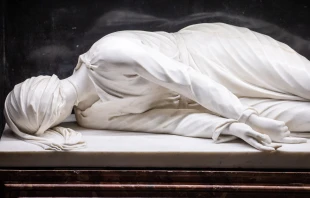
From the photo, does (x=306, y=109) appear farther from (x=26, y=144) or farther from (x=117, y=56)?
(x=26, y=144)

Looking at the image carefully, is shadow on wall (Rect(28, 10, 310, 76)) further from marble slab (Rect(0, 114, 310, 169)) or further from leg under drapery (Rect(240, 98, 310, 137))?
marble slab (Rect(0, 114, 310, 169))

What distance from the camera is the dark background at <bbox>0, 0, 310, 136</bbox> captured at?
359cm

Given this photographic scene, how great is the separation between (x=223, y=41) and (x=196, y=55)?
14 centimetres

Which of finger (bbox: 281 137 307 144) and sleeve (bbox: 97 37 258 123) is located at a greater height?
sleeve (bbox: 97 37 258 123)

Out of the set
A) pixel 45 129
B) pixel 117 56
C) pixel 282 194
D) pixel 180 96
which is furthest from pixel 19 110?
pixel 282 194

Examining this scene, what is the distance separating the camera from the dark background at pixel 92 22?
11.8 ft

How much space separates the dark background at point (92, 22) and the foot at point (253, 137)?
2.99 ft

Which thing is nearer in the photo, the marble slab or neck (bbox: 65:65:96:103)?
the marble slab

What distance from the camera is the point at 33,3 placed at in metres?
3.57

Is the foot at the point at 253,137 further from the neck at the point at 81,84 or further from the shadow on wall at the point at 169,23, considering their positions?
the shadow on wall at the point at 169,23

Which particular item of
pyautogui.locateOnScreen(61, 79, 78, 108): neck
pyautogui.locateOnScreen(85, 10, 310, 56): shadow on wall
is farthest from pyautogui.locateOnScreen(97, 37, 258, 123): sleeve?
pyautogui.locateOnScreen(85, 10, 310, 56): shadow on wall

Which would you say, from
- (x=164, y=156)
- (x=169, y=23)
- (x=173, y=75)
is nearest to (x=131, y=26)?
(x=169, y=23)

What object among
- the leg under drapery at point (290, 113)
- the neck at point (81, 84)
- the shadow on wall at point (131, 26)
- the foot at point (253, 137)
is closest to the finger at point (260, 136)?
the foot at point (253, 137)

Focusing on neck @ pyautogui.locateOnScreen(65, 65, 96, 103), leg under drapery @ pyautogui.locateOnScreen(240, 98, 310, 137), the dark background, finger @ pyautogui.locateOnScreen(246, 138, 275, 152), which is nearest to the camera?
finger @ pyautogui.locateOnScreen(246, 138, 275, 152)
